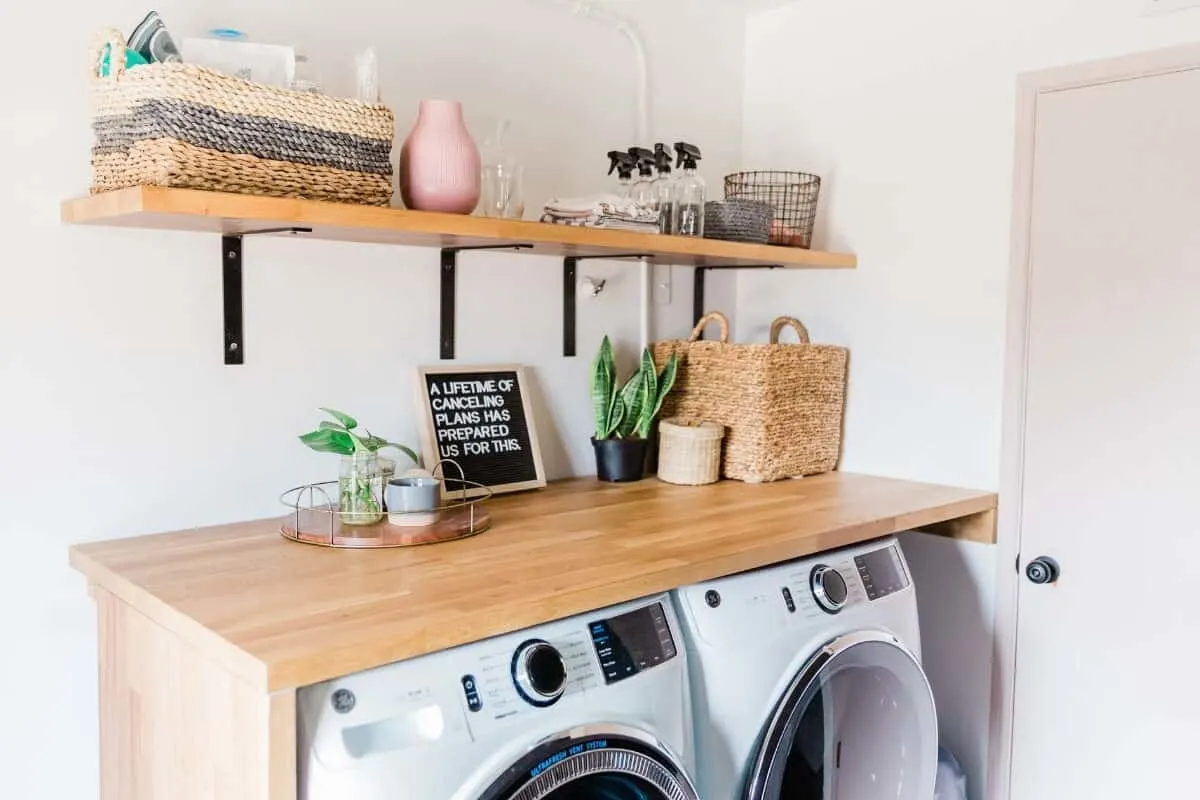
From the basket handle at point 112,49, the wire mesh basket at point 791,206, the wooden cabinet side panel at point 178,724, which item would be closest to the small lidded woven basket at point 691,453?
the wire mesh basket at point 791,206

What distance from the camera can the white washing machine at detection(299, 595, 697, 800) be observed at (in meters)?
1.16

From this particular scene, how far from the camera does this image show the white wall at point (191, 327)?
1.57m

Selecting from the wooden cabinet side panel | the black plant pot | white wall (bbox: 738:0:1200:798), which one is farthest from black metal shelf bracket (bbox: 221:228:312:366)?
white wall (bbox: 738:0:1200:798)

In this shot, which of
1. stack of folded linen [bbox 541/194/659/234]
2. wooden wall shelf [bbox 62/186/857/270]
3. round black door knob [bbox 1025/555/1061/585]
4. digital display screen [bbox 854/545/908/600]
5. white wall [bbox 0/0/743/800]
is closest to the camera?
wooden wall shelf [bbox 62/186/857/270]

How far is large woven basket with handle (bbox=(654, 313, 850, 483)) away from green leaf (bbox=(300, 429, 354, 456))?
97cm

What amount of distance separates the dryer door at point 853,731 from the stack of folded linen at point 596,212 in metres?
0.92

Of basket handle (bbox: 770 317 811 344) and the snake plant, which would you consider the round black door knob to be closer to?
basket handle (bbox: 770 317 811 344)

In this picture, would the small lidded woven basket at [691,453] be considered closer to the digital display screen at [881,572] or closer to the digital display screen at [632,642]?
the digital display screen at [881,572]

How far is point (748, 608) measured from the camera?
166cm

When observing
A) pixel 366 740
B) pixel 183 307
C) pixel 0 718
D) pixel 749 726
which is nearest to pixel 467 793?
pixel 366 740

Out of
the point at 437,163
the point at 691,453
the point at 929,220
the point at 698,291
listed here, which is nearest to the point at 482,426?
the point at 691,453

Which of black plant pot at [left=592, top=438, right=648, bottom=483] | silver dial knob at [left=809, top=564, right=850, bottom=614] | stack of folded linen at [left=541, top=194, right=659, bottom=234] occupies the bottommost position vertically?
silver dial knob at [left=809, top=564, right=850, bottom=614]

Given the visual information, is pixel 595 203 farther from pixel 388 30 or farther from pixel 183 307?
pixel 183 307

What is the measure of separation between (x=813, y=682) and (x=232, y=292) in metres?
1.22
